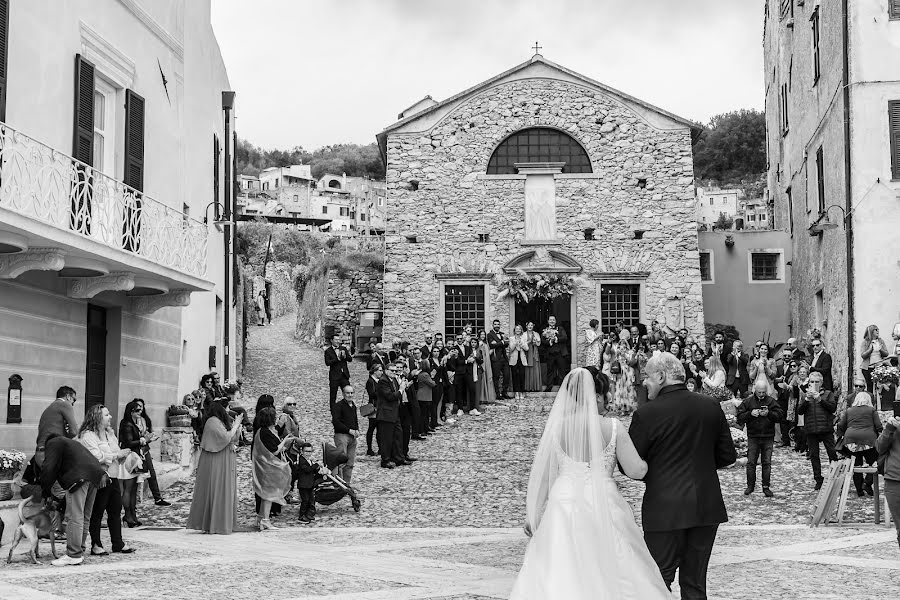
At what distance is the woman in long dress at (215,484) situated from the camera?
40.7 feet

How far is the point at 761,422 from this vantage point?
1465cm

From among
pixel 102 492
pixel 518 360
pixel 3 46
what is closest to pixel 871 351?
pixel 518 360

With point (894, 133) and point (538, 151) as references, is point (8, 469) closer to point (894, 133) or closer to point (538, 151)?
point (894, 133)

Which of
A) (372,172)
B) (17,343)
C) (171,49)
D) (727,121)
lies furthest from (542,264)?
(372,172)

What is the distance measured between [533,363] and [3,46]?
15.5 metres

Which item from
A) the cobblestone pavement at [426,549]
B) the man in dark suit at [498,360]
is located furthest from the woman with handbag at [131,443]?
the man in dark suit at [498,360]

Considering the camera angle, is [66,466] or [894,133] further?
[894,133]

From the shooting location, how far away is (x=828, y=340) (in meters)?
23.8

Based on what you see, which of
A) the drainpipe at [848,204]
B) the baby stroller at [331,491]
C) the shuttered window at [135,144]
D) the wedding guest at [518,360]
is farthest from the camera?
the wedding guest at [518,360]

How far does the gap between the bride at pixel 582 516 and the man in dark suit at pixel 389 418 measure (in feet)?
33.3

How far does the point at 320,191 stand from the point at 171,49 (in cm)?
10329

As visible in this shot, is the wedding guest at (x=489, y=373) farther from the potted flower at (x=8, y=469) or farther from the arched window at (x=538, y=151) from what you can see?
the potted flower at (x=8, y=469)

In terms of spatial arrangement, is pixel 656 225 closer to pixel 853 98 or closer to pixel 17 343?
pixel 853 98

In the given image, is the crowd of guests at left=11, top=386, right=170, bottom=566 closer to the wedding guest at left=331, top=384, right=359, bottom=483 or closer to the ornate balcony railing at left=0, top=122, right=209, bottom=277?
the ornate balcony railing at left=0, top=122, right=209, bottom=277
